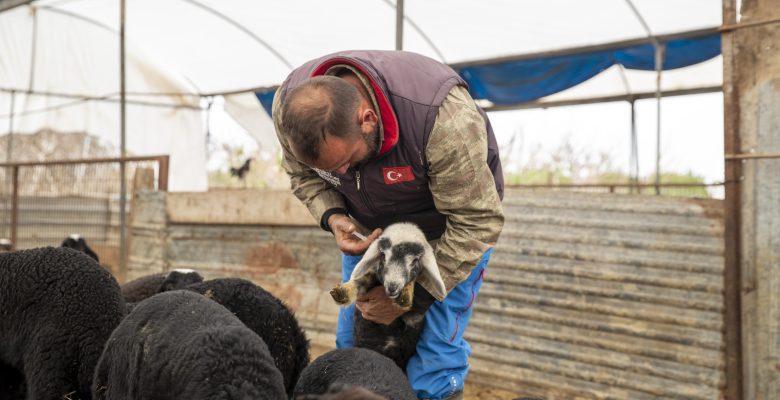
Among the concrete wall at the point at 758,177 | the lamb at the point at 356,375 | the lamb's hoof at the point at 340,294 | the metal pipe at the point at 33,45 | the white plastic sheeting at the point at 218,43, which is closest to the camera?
the lamb at the point at 356,375

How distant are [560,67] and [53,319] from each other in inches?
303

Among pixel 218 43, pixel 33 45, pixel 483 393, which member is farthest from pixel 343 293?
pixel 33 45

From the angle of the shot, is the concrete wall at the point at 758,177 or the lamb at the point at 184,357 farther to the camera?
the concrete wall at the point at 758,177

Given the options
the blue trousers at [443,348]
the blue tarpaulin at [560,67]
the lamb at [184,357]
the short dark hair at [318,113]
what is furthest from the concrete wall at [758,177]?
the blue tarpaulin at [560,67]

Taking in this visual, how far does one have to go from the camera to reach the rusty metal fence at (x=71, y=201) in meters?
8.05

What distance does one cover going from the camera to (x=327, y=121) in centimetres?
236

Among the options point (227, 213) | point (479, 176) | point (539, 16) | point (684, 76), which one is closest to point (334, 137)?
point (479, 176)

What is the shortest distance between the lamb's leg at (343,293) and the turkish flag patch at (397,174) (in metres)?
0.45

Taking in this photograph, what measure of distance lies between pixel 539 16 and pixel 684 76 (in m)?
2.66

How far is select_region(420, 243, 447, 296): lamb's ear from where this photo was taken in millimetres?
2744

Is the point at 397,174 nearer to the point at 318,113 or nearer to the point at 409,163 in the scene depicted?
the point at 409,163

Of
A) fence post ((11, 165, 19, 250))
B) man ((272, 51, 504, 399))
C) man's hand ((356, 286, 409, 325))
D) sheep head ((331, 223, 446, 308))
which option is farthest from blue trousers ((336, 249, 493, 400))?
fence post ((11, 165, 19, 250))

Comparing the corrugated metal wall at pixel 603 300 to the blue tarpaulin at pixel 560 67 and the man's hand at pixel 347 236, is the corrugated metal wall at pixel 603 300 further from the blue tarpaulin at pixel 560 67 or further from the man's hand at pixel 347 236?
the blue tarpaulin at pixel 560 67

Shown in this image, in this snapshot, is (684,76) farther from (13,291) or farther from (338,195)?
(13,291)
